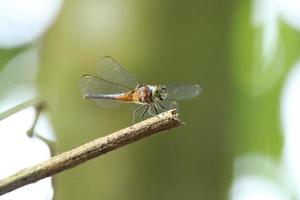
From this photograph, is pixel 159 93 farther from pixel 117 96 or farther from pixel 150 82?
pixel 150 82

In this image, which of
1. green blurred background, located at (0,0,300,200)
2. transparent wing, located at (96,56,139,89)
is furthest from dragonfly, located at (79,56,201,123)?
green blurred background, located at (0,0,300,200)

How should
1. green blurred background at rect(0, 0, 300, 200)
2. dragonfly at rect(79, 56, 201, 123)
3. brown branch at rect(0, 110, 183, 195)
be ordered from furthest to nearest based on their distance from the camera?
green blurred background at rect(0, 0, 300, 200) → dragonfly at rect(79, 56, 201, 123) → brown branch at rect(0, 110, 183, 195)

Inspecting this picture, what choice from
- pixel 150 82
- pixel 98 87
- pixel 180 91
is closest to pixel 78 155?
pixel 98 87

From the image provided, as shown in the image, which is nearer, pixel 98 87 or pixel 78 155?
pixel 78 155

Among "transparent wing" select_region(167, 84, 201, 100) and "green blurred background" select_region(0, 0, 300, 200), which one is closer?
"transparent wing" select_region(167, 84, 201, 100)

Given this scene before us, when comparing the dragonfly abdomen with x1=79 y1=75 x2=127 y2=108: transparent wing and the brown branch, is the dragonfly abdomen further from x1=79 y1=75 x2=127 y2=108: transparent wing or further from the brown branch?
the brown branch

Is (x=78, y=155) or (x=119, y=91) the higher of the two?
(x=119, y=91)

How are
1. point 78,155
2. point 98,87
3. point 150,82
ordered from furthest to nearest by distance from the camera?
point 150,82 → point 98,87 → point 78,155

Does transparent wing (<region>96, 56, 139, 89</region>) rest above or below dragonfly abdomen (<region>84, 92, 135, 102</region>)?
above

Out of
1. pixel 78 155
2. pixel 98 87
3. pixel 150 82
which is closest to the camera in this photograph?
pixel 78 155
